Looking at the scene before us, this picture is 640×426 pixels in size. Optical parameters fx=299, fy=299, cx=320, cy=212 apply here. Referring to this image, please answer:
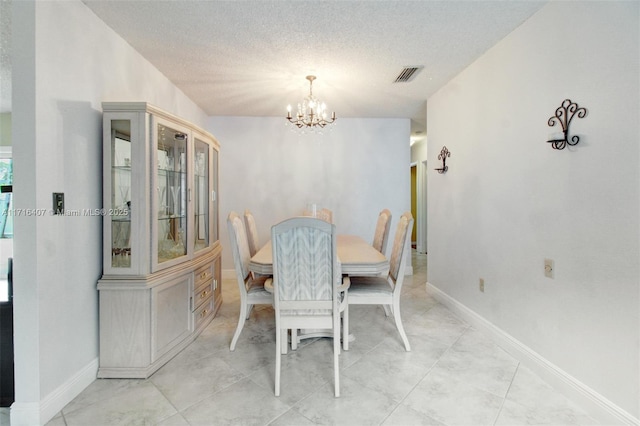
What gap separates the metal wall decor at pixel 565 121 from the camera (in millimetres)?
1788

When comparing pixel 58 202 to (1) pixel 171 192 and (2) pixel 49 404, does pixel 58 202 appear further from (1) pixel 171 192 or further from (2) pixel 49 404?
(2) pixel 49 404

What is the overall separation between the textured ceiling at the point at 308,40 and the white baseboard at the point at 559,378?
2.38 m

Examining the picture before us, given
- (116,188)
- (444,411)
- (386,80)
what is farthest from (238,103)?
(444,411)

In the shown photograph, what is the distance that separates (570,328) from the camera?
6.01ft

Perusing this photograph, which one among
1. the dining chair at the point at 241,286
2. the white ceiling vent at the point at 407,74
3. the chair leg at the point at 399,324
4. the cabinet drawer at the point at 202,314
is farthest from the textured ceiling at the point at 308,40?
the cabinet drawer at the point at 202,314

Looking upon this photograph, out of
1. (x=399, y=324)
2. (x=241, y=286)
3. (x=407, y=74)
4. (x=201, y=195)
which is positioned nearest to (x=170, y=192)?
(x=201, y=195)

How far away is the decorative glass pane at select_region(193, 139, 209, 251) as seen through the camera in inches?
110

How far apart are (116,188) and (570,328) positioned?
3115 millimetres

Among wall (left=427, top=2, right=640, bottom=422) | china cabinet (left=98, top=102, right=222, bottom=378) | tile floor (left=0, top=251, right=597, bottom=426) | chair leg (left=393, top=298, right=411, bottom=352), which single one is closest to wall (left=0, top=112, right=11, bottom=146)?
china cabinet (left=98, top=102, right=222, bottom=378)

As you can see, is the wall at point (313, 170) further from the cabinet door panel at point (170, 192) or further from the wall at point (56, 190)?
the wall at point (56, 190)

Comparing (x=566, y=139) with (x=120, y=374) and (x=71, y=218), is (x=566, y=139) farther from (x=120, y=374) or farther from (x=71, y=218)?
(x=120, y=374)

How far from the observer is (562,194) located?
189 cm

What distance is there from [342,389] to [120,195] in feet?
6.59

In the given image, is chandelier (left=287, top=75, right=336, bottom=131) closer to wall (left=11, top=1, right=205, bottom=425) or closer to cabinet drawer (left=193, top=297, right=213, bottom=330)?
wall (left=11, top=1, right=205, bottom=425)
